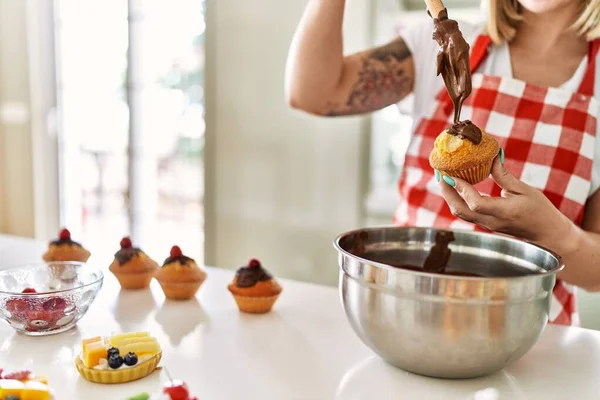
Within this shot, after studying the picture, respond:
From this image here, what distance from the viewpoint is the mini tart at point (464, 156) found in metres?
0.92

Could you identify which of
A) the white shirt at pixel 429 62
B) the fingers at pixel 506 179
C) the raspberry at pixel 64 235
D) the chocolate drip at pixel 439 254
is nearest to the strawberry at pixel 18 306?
the raspberry at pixel 64 235

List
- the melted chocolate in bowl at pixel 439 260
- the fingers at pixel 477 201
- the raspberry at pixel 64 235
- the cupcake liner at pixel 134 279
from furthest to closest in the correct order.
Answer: the raspberry at pixel 64 235 → the cupcake liner at pixel 134 279 → the melted chocolate in bowl at pixel 439 260 → the fingers at pixel 477 201

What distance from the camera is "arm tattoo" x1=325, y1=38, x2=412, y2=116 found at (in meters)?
1.53

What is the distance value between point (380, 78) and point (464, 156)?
2.17 ft

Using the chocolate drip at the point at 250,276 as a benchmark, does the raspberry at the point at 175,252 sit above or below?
above

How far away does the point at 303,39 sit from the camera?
145 centimetres

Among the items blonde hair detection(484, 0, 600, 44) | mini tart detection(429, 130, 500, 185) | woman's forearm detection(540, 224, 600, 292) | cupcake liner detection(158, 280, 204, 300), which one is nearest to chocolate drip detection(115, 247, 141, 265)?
cupcake liner detection(158, 280, 204, 300)

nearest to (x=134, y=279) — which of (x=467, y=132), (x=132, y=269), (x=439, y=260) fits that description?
(x=132, y=269)

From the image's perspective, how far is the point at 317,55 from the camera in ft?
4.73

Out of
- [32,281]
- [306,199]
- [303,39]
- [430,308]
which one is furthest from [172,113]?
[430,308]

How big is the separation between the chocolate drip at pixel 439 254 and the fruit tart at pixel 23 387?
23.0 inches

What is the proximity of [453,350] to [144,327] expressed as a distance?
1.66 ft

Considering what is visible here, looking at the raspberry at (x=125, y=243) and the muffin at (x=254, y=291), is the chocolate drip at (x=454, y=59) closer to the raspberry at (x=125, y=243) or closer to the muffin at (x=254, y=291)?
the muffin at (x=254, y=291)

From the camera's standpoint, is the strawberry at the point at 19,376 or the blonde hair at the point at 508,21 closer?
the strawberry at the point at 19,376
